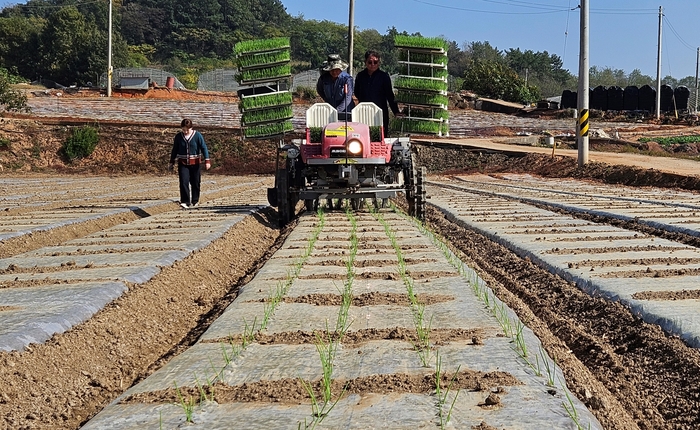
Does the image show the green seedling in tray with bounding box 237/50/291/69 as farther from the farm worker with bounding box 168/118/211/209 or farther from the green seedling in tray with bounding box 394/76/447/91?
the green seedling in tray with bounding box 394/76/447/91

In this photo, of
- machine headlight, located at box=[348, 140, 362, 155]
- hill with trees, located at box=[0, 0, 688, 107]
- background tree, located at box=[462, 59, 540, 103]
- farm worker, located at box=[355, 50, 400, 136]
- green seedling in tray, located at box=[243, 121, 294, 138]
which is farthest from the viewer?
hill with trees, located at box=[0, 0, 688, 107]

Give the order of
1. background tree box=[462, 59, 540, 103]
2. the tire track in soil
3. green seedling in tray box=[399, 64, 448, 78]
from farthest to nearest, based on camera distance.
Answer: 1. background tree box=[462, 59, 540, 103]
2. green seedling in tray box=[399, 64, 448, 78]
3. the tire track in soil

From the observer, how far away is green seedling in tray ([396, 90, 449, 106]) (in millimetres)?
12961

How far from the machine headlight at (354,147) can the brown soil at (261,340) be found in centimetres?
163

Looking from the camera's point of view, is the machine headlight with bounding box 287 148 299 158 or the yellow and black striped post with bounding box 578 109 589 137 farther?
the yellow and black striped post with bounding box 578 109 589 137

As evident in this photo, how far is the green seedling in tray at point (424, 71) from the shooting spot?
13273mm

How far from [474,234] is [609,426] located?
6.31m

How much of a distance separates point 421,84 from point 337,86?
245cm

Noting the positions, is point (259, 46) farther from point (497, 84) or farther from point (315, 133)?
point (497, 84)

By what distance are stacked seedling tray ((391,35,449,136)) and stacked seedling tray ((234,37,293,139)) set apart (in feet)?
5.82

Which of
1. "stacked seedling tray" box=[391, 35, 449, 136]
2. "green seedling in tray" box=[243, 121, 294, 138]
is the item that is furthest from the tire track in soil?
"green seedling in tray" box=[243, 121, 294, 138]

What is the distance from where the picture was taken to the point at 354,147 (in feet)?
33.5

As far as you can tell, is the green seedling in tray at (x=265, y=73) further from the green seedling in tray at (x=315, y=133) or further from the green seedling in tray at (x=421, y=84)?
the green seedling in tray at (x=315, y=133)

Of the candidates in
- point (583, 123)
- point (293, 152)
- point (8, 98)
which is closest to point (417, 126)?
point (293, 152)
